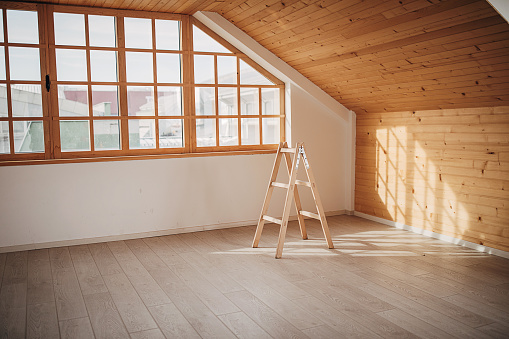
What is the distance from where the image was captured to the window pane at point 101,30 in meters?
4.74

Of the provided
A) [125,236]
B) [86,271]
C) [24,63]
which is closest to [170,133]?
[125,236]

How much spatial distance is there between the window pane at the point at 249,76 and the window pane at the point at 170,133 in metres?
0.89

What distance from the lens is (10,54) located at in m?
4.46

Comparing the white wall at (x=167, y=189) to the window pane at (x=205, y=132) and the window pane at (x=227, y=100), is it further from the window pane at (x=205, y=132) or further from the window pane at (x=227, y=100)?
the window pane at (x=227, y=100)

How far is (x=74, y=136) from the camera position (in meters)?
4.74

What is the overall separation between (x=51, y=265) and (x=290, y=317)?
2.21 meters

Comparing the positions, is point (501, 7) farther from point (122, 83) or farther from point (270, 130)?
point (122, 83)

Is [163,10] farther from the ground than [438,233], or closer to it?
farther from the ground

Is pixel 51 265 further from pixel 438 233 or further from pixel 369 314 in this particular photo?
pixel 438 233

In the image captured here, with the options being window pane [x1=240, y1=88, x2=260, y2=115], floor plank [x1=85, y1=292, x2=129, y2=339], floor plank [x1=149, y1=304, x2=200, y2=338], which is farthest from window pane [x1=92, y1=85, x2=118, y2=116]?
floor plank [x1=149, y1=304, x2=200, y2=338]

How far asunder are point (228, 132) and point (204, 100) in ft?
1.47

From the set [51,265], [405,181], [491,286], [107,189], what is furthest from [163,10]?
[491,286]

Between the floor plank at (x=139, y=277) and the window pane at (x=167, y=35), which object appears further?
the window pane at (x=167, y=35)

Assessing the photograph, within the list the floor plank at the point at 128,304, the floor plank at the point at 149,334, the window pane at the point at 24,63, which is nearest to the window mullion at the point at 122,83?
the window pane at the point at 24,63
